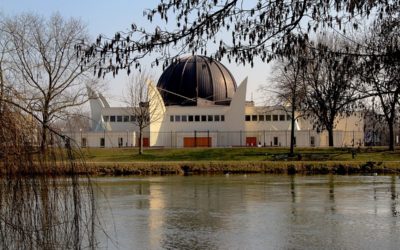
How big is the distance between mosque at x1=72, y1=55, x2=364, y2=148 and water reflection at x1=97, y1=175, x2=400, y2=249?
45439mm

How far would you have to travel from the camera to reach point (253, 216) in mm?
18641

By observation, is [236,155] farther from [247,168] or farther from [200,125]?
[200,125]

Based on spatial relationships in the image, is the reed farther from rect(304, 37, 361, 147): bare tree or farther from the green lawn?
the green lawn

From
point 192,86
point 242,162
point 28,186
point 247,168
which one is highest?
point 192,86

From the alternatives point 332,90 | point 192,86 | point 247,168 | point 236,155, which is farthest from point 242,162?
point 192,86

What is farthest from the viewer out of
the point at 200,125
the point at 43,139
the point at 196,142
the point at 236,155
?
the point at 200,125

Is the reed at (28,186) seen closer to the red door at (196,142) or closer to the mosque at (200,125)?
the mosque at (200,125)

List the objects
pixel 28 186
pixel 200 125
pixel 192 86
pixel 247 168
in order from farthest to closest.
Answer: pixel 192 86 → pixel 200 125 → pixel 247 168 → pixel 28 186

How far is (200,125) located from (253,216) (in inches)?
2387

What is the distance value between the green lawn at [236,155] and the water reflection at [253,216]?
887 inches

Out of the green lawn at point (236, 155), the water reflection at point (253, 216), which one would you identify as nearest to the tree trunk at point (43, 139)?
the water reflection at point (253, 216)

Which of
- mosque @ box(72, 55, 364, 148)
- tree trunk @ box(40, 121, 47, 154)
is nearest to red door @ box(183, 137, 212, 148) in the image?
mosque @ box(72, 55, 364, 148)

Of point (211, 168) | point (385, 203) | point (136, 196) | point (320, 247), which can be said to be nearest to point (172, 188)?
point (136, 196)

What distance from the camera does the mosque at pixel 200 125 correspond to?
75188 mm
